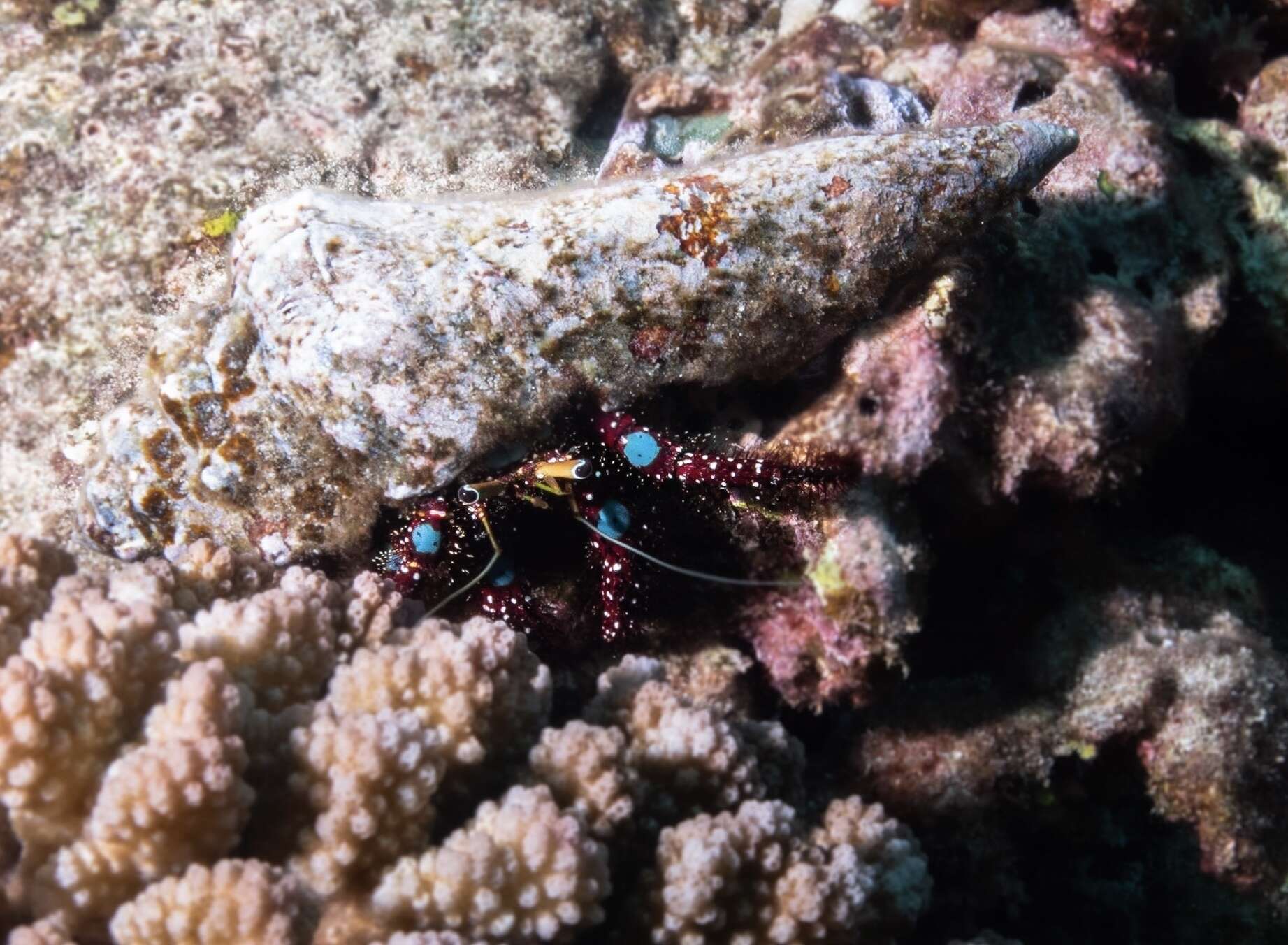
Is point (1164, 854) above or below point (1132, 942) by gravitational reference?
above

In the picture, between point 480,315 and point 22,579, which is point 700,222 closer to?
point 480,315

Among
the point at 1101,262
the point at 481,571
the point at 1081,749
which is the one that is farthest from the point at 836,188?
the point at 1081,749

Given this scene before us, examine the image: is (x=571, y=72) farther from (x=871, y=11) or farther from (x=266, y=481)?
(x=266, y=481)

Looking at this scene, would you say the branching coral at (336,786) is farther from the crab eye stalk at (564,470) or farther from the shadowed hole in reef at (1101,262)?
the shadowed hole in reef at (1101,262)

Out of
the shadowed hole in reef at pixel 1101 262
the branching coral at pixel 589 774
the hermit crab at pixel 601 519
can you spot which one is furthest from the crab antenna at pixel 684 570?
the shadowed hole in reef at pixel 1101 262

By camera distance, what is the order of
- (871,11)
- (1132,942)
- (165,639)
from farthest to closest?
(871,11), (1132,942), (165,639)

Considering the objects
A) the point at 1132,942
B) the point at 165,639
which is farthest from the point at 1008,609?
the point at 165,639
